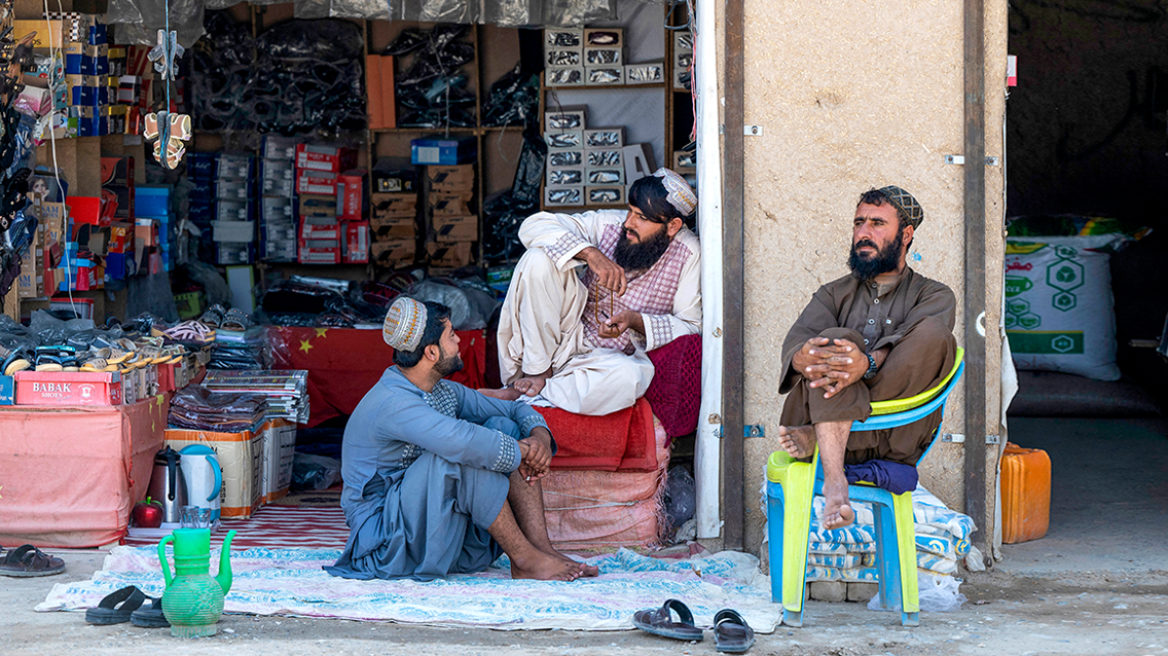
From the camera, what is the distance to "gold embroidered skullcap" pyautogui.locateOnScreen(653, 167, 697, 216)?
539 cm

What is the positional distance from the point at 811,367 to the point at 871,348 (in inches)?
12.8

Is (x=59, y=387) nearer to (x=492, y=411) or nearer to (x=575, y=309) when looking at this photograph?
(x=492, y=411)

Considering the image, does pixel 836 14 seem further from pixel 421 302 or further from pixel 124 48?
pixel 124 48

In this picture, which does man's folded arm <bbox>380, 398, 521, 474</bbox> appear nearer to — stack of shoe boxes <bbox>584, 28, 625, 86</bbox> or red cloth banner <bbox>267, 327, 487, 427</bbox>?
red cloth banner <bbox>267, 327, 487, 427</bbox>

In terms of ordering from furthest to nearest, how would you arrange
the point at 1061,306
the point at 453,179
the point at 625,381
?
1. the point at 453,179
2. the point at 1061,306
3. the point at 625,381

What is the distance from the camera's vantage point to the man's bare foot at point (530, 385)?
5.28m

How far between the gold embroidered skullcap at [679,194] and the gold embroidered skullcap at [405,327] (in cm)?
139

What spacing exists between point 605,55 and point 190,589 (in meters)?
5.33

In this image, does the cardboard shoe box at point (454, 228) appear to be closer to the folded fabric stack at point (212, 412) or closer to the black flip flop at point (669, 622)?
the folded fabric stack at point (212, 412)

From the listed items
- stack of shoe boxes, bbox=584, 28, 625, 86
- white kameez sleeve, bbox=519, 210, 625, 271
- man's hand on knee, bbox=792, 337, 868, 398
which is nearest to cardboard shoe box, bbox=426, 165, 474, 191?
stack of shoe boxes, bbox=584, 28, 625, 86

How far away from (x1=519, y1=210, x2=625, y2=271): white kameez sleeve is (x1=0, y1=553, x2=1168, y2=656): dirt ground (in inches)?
73.6

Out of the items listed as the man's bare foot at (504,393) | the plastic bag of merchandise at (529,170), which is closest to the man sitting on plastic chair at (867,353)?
the man's bare foot at (504,393)

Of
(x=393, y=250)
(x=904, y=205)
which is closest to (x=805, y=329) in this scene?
(x=904, y=205)

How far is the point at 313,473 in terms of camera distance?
21.1 feet
